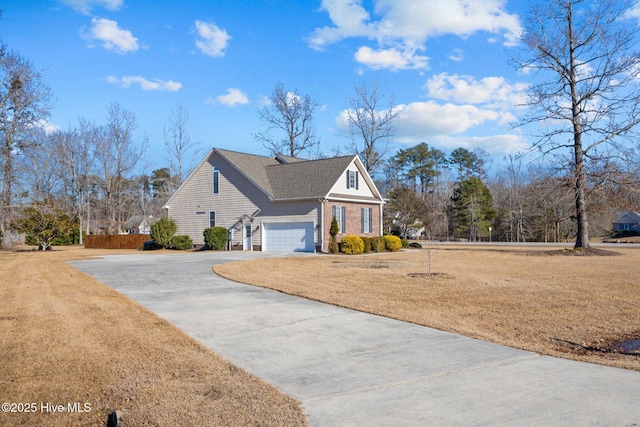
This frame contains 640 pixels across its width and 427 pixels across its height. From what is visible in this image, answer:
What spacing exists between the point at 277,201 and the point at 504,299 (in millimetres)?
21433

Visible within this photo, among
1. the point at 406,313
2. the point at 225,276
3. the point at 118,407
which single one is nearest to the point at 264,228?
the point at 225,276

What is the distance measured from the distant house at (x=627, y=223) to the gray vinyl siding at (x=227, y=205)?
60501 millimetres

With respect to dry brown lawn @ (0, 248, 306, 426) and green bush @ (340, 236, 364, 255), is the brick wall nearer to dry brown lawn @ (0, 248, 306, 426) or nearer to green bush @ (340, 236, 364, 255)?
green bush @ (340, 236, 364, 255)

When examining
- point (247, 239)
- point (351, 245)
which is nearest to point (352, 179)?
point (351, 245)

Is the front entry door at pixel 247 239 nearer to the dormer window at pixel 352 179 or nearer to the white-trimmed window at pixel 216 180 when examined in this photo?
the white-trimmed window at pixel 216 180

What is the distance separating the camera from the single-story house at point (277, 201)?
30.0 meters

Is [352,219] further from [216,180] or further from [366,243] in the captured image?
[216,180]

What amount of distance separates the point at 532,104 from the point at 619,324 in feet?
74.3

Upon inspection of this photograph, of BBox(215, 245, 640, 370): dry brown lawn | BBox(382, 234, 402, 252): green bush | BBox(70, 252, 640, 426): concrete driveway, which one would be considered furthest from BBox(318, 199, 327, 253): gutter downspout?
BBox(70, 252, 640, 426): concrete driveway

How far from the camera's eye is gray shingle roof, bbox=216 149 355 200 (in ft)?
99.5

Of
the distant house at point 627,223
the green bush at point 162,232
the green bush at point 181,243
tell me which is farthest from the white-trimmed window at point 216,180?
the distant house at point 627,223

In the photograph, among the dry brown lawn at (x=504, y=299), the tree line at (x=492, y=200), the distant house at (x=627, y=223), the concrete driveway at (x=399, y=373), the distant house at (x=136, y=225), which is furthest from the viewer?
the distant house at (x=136, y=225)

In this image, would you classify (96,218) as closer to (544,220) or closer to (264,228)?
(264,228)

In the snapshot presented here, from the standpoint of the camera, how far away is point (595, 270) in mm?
17625
